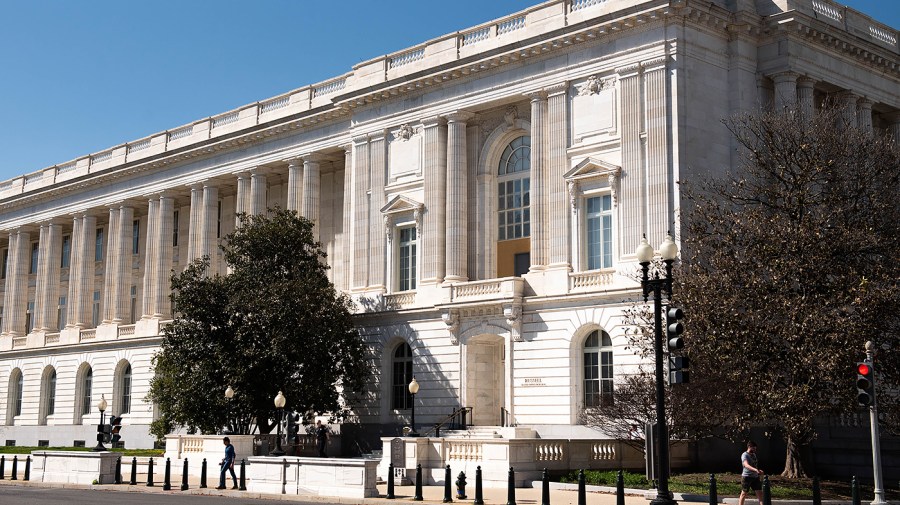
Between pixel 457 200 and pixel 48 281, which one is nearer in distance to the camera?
pixel 457 200

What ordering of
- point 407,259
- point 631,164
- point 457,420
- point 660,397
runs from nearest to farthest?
point 660,397 < point 631,164 < point 457,420 < point 407,259

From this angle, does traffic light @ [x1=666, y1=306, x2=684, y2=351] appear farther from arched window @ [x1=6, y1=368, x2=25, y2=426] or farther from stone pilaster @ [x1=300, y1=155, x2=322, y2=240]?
arched window @ [x1=6, y1=368, x2=25, y2=426]

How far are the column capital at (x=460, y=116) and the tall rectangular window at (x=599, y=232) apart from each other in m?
7.97

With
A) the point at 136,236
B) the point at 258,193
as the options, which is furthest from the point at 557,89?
the point at 136,236

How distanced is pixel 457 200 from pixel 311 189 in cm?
1214

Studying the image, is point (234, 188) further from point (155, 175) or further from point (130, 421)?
point (130, 421)

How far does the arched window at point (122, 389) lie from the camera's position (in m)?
68.9

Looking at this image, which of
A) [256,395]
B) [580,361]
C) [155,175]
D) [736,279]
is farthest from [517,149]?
[155,175]

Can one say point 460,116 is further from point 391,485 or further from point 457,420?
point 391,485

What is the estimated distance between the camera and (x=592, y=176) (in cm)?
4453

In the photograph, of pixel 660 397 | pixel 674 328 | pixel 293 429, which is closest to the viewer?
pixel 660 397

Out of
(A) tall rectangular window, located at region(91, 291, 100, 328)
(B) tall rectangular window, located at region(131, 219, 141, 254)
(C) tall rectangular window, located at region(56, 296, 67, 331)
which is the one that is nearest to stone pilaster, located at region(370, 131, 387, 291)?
(B) tall rectangular window, located at region(131, 219, 141, 254)

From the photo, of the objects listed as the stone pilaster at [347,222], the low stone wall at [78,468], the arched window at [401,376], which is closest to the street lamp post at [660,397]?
the low stone wall at [78,468]

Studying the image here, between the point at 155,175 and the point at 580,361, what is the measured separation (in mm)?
35931
